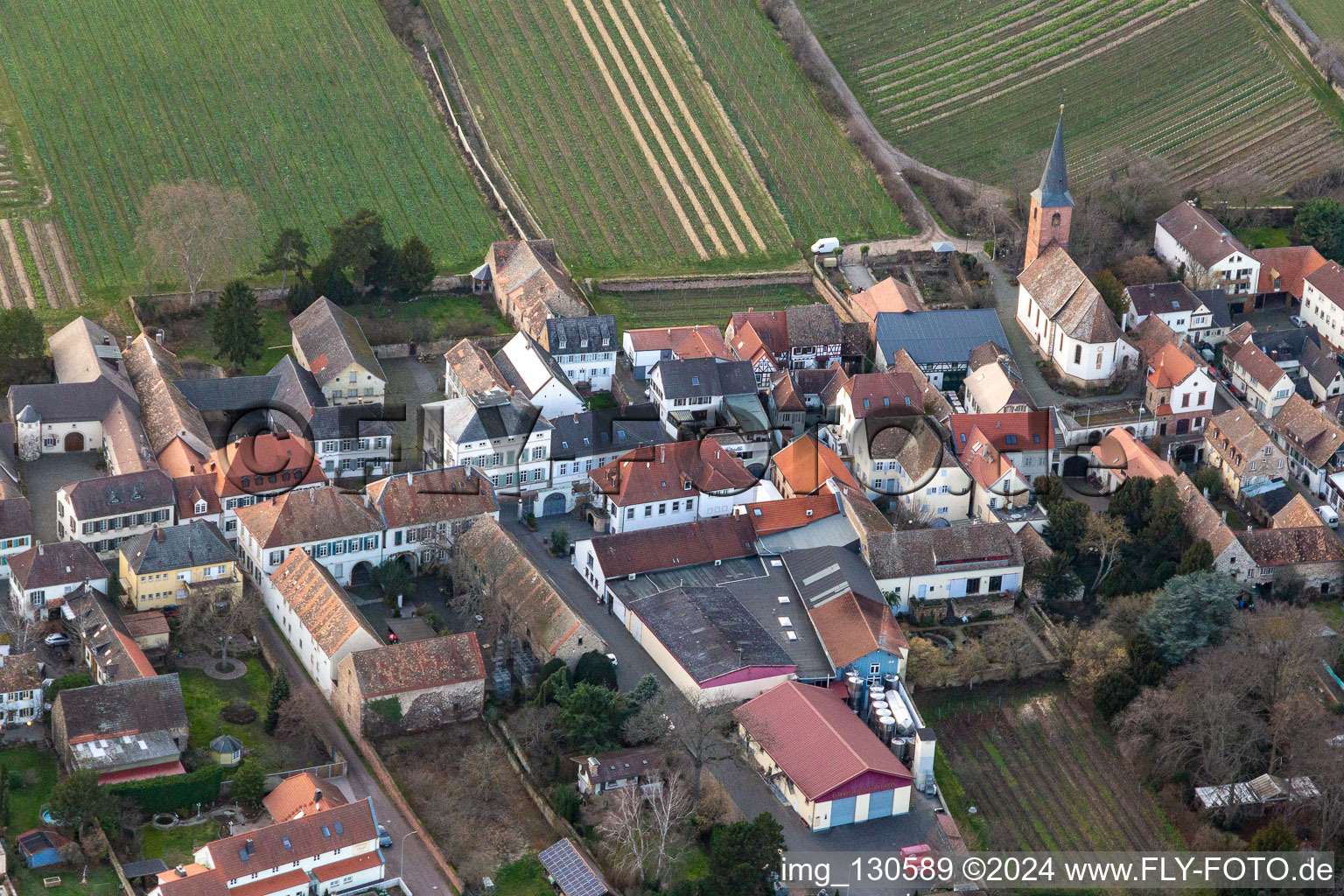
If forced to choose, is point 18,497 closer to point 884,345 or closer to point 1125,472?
point 884,345

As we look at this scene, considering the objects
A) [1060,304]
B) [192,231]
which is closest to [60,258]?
[192,231]

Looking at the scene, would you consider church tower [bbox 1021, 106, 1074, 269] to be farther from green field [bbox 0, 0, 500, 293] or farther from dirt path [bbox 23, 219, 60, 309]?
dirt path [bbox 23, 219, 60, 309]

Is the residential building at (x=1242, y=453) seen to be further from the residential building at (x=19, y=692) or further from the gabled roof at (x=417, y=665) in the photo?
the residential building at (x=19, y=692)

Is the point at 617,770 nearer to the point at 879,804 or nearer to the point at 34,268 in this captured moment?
the point at 879,804

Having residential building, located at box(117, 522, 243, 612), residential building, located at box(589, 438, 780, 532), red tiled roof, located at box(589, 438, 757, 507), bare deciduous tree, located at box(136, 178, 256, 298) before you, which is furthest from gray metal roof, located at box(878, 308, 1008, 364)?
residential building, located at box(117, 522, 243, 612)

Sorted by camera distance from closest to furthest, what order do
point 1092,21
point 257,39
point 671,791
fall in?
point 671,791 < point 257,39 < point 1092,21

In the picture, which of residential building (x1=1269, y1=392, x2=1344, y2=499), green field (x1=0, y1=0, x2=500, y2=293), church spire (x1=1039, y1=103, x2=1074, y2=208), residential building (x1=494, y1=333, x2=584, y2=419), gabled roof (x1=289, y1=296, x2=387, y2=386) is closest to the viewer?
residential building (x1=1269, y1=392, x2=1344, y2=499)

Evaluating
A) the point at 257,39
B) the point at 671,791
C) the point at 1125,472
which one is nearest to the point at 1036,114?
the point at 1125,472
